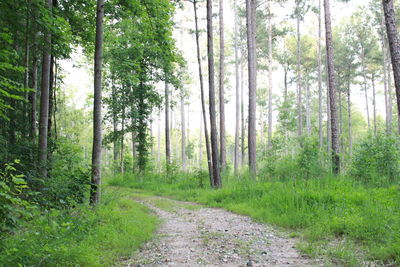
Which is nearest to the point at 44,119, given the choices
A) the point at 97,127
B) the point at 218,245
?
the point at 97,127

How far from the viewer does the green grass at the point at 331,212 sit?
4016mm

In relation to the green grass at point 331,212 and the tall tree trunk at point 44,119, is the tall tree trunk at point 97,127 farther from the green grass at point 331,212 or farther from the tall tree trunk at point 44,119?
the green grass at point 331,212

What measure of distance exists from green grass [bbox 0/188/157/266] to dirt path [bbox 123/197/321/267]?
1.19ft

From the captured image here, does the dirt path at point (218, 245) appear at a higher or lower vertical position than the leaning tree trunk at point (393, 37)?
lower

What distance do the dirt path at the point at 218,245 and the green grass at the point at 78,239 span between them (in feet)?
1.19

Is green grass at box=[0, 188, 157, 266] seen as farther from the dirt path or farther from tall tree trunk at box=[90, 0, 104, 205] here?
tall tree trunk at box=[90, 0, 104, 205]

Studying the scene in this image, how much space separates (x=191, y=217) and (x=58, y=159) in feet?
13.9

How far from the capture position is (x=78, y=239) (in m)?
4.38

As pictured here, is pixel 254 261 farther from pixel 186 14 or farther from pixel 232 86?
pixel 232 86

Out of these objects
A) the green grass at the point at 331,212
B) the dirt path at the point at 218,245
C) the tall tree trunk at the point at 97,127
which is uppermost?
the tall tree trunk at the point at 97,127

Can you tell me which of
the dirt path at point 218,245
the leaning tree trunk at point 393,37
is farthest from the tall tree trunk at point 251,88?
the leaning tree trunk at point 393,37

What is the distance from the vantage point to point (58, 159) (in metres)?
7.60

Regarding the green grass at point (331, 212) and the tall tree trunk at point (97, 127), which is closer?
the green grass at point (331, 212)

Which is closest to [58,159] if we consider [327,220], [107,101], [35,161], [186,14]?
[35,161]
